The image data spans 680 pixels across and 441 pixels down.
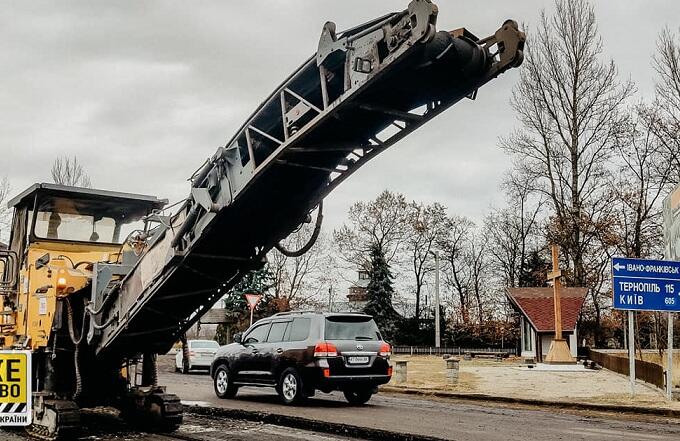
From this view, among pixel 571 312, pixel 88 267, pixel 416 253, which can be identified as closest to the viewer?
pixel 88 267

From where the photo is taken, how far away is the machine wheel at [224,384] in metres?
16.3

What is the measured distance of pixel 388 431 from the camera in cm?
1042

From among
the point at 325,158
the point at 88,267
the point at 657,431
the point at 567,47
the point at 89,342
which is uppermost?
the point at 567,47

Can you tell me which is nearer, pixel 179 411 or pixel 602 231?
pixel 179 411

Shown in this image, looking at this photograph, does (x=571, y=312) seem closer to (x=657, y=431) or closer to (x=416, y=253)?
(x=416, y=253)

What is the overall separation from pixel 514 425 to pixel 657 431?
216 centimetres

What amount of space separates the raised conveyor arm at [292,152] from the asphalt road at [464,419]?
141 inches

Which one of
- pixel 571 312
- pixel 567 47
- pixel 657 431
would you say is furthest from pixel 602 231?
pixel 657 431

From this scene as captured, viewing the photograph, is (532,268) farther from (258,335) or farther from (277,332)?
(277,332)

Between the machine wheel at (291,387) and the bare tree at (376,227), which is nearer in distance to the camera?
the machine wheel at (291,387)

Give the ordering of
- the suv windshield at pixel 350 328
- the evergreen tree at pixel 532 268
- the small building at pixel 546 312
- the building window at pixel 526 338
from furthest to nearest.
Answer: the evergreen tree at pixel 532 268 < the building window at pixel 526 338 < the small building at pixel 546 312 < the suv windshield at pixel 350 328

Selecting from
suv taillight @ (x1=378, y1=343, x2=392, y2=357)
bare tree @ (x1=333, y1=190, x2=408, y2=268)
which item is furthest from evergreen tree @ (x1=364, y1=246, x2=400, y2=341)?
suv taillight @ (x1=378, y1=343, x2=392, y2=357)

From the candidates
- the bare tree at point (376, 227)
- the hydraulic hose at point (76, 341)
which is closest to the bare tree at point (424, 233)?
the bare tree at point (376, 227)

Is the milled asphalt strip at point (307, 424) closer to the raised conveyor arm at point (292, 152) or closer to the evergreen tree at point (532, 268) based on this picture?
the raised conveyor arm at point (292, 152)
